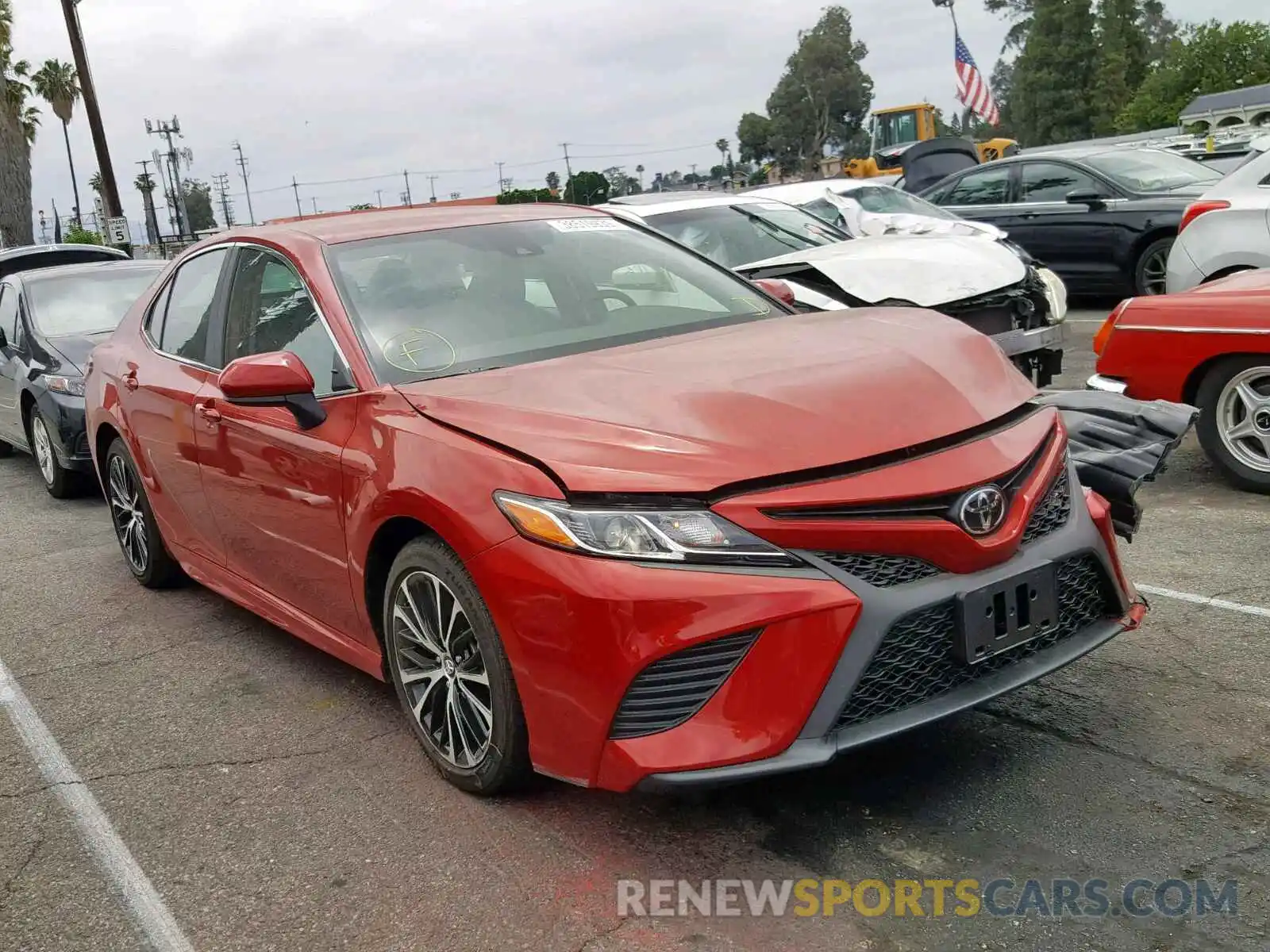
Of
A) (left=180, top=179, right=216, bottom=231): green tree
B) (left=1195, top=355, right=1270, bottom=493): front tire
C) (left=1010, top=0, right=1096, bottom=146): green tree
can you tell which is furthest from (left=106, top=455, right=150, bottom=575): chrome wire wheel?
(left=180, top=179, right=216, bottom=231): green tree

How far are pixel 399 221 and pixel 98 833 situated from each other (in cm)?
219

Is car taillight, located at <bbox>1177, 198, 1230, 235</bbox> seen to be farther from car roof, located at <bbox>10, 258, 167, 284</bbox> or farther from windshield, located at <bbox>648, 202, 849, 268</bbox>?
car roof, located at <bbox>10, 258, 167, 284</bbox>

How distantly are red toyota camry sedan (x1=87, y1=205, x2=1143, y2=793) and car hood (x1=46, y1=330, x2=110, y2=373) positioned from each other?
460 centimetres

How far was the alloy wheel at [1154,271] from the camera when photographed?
1133cm

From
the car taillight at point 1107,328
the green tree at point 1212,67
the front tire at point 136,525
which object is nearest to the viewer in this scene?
the front tire at point 136,525

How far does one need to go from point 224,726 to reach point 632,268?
2066 mm

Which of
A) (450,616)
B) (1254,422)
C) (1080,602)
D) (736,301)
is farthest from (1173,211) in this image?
(450,616)

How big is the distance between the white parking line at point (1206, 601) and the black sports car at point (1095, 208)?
24.3 ft

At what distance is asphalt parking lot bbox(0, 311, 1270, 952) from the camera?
2764 millimetres

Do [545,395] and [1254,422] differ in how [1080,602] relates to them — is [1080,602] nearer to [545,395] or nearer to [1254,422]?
[545,395]

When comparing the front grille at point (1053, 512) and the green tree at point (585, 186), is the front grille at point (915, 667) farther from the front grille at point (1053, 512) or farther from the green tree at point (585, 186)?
the green tree at point (585, 186)

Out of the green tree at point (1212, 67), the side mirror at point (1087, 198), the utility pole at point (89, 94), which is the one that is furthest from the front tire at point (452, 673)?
the green tree at point (1212, 67)

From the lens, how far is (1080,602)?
3.19 metres

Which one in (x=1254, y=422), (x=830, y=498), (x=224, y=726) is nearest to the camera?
(x=830, y=498)
